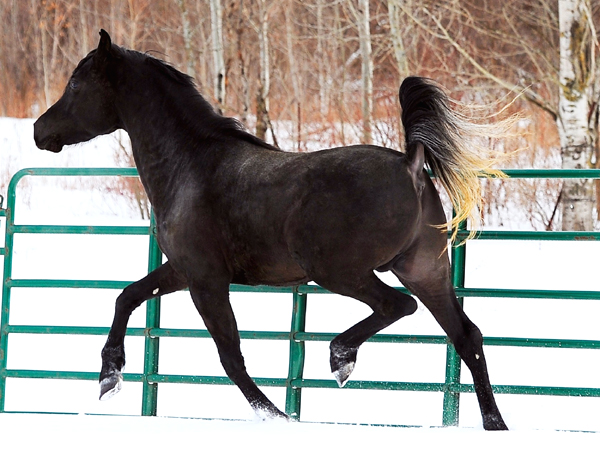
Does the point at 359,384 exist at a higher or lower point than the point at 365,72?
lower

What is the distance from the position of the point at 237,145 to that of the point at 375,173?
831 millimetres

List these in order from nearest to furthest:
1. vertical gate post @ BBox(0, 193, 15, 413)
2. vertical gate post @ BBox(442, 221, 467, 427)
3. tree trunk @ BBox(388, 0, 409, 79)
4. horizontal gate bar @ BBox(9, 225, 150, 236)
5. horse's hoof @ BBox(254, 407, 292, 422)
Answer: horse's hoof @ BBox(254, 407, 292, 422)
vertical gate post @ BBox(442, 221, 467, 427)
horizontal gate bar @ BBox(9, 225, 150, 236)
vertical gate post @ BBox(0, 193, 15, 413)
tree trunk @ BBox(388, 0, 409, 79)

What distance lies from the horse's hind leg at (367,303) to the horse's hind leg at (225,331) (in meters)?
0.36

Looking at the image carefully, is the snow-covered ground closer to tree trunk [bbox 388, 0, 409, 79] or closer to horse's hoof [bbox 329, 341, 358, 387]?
horse's hoof [bbox 329, 341, 358, 387]

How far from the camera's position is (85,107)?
4.23m

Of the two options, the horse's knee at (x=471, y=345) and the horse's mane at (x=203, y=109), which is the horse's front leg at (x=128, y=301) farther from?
the horse's knee at (x=471, y=345)

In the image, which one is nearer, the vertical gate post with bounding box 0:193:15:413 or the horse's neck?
the horse's neck

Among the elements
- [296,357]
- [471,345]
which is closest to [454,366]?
[471,345]

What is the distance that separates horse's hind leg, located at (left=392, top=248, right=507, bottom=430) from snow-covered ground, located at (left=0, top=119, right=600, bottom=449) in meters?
0.18

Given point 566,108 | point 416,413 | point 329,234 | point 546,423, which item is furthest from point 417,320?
point 329,234

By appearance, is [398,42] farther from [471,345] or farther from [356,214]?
[356,214]

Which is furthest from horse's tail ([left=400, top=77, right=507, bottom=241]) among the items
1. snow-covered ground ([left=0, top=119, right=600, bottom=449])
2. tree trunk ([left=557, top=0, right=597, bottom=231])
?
tree trunk ([left=557, top=0, right=597, bottom=231])

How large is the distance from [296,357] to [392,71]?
13461 mm

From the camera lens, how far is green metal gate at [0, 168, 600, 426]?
4200 mm
